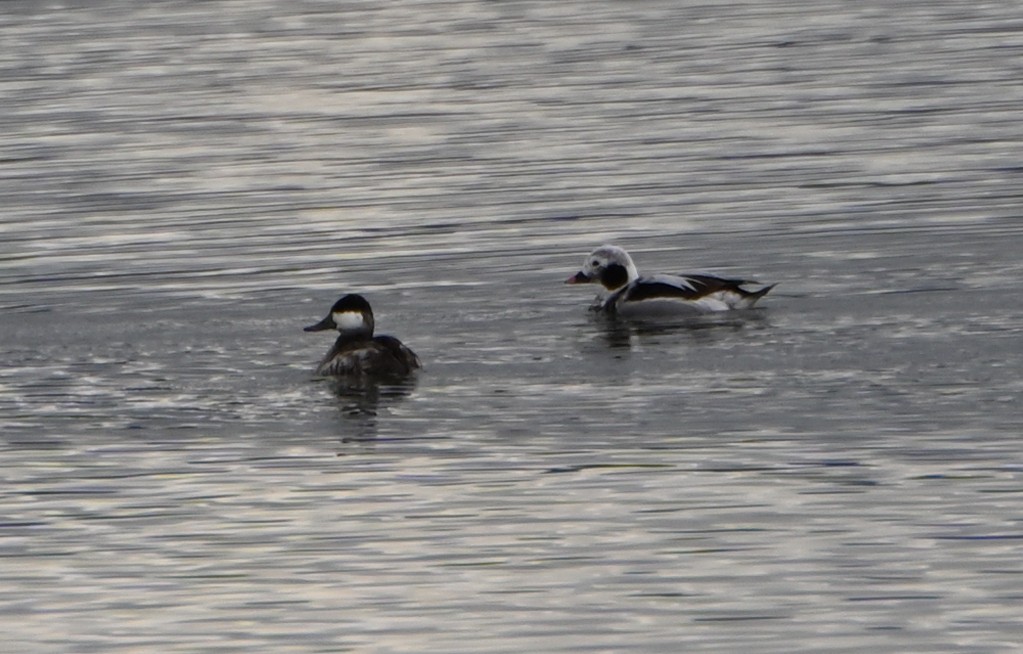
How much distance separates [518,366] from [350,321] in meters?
1.36

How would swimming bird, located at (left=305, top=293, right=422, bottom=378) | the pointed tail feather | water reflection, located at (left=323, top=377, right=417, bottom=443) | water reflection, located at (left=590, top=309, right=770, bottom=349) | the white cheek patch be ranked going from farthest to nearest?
the pointed tail feather
water reflection, located at (left=590, top=309, right=770, bottom=349)
the white cheek patch
swimming bird, located at (left=305, top=293, right=422, bottom=378)
water reflection, located at (left=323, top=377, right=417, bottom=443)

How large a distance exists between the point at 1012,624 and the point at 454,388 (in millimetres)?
6107

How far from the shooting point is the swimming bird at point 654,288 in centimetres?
1850

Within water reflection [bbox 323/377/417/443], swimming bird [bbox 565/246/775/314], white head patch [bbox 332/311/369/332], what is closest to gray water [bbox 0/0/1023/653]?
water reflection [bbox 323/377/417/443]

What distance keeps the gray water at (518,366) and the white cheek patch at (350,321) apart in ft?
1.48

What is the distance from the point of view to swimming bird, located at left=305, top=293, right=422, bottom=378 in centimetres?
1647

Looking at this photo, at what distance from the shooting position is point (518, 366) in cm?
1662

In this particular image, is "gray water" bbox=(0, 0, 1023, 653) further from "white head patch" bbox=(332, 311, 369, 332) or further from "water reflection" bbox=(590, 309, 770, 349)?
"white head patch" bbox=(332, 311, 369, 332)

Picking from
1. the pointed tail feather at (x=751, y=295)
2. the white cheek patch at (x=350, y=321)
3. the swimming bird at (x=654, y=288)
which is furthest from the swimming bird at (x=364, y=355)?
the pointed tail feather at (x=751, y=295)


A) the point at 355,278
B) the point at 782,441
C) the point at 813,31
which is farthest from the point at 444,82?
the point at 782,441

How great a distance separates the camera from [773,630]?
10492 millimetres

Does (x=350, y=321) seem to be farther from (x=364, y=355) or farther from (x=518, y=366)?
(x=518, y=366)

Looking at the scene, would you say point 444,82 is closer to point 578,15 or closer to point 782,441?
point 578,15

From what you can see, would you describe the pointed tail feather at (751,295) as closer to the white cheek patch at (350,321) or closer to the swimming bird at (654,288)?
the swimming bird at (654,288)
